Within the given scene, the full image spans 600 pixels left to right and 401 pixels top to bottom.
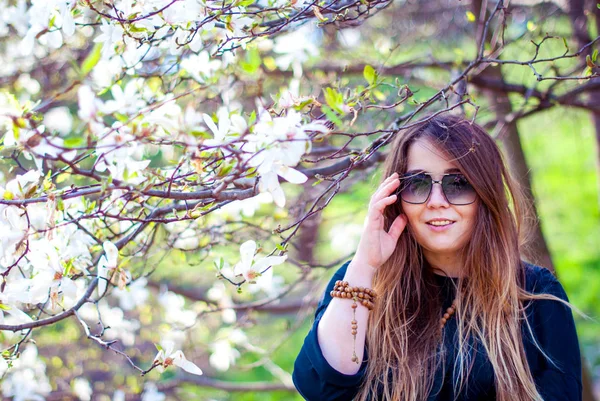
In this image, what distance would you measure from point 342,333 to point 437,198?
40 centimetres

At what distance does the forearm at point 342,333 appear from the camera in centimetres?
154

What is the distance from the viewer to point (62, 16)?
1324 millimetres

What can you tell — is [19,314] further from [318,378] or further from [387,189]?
[387,189]

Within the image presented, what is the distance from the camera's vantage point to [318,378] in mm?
1559

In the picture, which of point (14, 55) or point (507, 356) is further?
point (14, 55)

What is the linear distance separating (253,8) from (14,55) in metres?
1.95

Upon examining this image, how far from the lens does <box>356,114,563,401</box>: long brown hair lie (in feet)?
5.23

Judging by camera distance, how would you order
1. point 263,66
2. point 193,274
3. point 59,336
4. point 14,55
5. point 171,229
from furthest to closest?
point 193,274
point 59,336
point 14,55
point 263,66
point 171,229

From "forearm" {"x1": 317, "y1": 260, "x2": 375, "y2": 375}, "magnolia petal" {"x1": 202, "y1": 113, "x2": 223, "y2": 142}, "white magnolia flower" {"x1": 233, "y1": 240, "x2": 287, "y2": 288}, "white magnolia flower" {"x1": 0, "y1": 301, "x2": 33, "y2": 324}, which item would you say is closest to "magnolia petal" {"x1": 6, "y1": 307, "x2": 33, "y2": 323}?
"white magnolia flower" {"x1": 0, "y1": 301, "x2": 33, "y2": 324}

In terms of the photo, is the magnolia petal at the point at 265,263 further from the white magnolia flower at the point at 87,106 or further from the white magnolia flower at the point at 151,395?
the white magnolia flower at the point at 151,395

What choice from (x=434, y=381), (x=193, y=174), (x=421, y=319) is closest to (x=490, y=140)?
(x=421, y=319)

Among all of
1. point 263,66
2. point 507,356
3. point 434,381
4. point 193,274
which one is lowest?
point 193,274

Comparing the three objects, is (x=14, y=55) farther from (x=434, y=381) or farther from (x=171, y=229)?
(x=434, y=381)

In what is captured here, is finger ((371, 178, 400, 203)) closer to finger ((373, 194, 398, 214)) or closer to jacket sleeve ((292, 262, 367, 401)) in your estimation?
finger ((373, 194, 398, 214))
